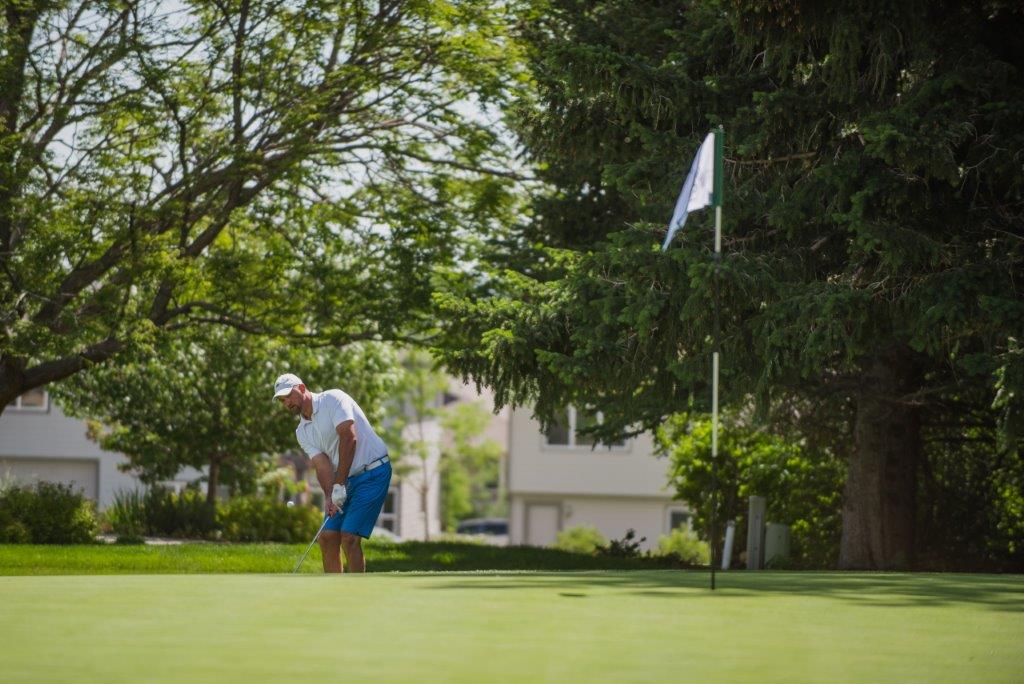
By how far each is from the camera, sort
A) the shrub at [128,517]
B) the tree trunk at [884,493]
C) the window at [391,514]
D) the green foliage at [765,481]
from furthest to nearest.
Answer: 1. the window at [391,514]
2. the shrub at [128,517]
3. the green foliage at [765,481]
4. the tree trunk at [884,493]

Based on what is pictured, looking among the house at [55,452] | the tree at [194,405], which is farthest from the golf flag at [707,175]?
the house at [55,452]

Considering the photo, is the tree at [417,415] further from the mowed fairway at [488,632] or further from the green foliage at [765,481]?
the mowed fairway at [488,632]

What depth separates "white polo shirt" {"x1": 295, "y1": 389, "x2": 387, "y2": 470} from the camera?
10.3 meters

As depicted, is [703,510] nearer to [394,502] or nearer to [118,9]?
[118,9]

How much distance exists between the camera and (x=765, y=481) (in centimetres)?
2188

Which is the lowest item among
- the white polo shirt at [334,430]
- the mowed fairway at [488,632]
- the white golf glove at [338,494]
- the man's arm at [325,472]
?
the mowed fairway at [488,632]

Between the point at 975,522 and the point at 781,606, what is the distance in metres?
14.7

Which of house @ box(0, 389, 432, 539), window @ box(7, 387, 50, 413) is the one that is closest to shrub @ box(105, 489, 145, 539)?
house @ box(0, 389, 432, 539)

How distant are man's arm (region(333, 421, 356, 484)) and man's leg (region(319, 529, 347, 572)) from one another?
52 cm

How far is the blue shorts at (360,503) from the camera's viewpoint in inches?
415

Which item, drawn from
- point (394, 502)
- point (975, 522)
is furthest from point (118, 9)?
point (394, 502)

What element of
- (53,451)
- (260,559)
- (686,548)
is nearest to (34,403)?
(53,451)

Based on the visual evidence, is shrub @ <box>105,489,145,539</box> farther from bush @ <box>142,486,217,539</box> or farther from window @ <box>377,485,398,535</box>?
window @ <box>377,485,398,535</box>

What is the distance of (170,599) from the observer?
5570 mm
